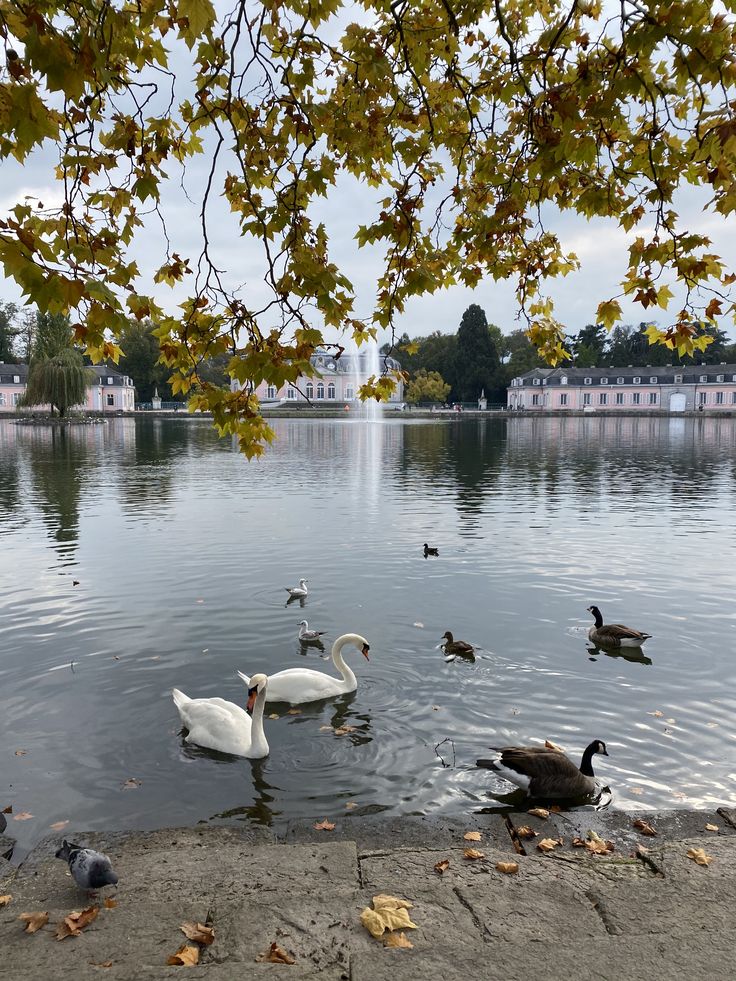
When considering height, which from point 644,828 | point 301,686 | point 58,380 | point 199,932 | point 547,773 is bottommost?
point 644,828

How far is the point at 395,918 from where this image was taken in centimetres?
429

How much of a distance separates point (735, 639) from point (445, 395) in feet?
377

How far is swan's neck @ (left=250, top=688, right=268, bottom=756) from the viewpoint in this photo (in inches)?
292

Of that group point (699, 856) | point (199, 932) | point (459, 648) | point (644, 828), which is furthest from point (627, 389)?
point (199, 932)

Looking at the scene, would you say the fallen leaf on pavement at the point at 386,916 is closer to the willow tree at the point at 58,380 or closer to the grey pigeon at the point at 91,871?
the grey pigeon at the point at 91,871

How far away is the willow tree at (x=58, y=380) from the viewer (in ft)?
229

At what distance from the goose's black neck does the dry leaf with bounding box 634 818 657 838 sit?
0.78 metres

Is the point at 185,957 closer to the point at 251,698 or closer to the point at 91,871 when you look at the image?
the point at 91,871

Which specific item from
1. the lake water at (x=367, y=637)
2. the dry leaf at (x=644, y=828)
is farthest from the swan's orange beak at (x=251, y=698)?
the dry leaf at (x=644, y=828)

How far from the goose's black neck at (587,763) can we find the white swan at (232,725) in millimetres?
3139

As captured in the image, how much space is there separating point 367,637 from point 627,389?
12829cm

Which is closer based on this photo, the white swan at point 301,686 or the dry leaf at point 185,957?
the dry leaf at point 185,957

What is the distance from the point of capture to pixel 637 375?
418 feet

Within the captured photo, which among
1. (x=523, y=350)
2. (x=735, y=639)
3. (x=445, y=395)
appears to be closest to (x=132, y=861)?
(x=735, y=639)
